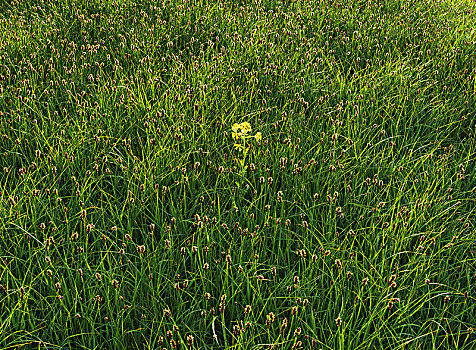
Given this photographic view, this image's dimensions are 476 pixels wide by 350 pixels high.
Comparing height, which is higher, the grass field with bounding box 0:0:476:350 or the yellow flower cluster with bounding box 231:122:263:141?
the yellow flower cluster with bounding box 231:122:263:141

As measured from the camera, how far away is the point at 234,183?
2.98 meters

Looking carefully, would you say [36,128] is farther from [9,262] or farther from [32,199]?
[9,262]

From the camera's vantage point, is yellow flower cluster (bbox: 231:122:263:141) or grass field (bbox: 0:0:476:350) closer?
grass field (bbox: 0:0:476:350)

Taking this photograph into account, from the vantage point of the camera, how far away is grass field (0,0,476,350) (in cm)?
219

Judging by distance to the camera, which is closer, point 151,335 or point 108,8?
point 151,335

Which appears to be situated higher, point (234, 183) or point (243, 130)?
point (243, 130)

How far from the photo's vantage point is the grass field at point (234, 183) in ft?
7.18

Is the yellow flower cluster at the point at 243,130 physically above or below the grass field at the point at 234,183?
above

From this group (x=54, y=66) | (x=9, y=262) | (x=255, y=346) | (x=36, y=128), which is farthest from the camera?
(x=54, y=66)

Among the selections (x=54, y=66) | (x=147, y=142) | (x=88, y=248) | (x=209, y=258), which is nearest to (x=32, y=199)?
(x=88, y=248)

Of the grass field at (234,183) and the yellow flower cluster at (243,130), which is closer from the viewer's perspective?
the grass field at (234,183)

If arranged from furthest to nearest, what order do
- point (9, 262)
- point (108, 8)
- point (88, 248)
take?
point (108, 8) → point (88, 248) → point (9, 262)

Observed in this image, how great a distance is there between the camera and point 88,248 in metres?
2.56

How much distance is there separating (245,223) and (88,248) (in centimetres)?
88
